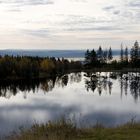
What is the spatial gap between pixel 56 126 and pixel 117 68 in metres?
120

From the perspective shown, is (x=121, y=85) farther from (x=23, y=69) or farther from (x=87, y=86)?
(x=23, y=69)

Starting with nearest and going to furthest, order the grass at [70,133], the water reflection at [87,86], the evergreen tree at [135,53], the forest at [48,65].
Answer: the grass at [70,133]
the water reflection at [87,86]
the forest at [48,65]
the evergreen tree at [135,53]

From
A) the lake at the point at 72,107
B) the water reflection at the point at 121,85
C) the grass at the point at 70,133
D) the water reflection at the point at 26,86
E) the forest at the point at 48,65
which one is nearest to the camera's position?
the grass at the point at 70,133

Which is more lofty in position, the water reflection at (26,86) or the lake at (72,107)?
the lake at (72,107)

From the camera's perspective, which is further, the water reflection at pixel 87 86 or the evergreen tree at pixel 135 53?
the evergreen tree at pixel 135 53

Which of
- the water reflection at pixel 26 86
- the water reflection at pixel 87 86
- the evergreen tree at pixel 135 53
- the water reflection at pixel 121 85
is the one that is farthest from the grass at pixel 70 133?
the evergreen tree at pixel 135 53

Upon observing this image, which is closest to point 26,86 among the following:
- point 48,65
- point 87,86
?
point 87,86

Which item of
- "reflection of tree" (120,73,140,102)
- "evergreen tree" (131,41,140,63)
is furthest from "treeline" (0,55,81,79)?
"reflection of tree" (120,73,140,102)

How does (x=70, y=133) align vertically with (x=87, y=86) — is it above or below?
above

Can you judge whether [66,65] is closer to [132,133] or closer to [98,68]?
[98,68]

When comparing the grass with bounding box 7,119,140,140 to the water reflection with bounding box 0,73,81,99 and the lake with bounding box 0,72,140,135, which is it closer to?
the lake with bounding box 0,72,140,135

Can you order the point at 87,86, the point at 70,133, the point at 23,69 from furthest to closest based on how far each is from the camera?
the point at 23,69 < the point at 87,86 < the point at 70,133

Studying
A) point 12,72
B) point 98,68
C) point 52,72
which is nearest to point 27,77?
point 12,72

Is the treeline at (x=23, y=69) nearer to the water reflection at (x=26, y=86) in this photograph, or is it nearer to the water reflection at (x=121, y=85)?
the water reflection at (x=26, y=86)
